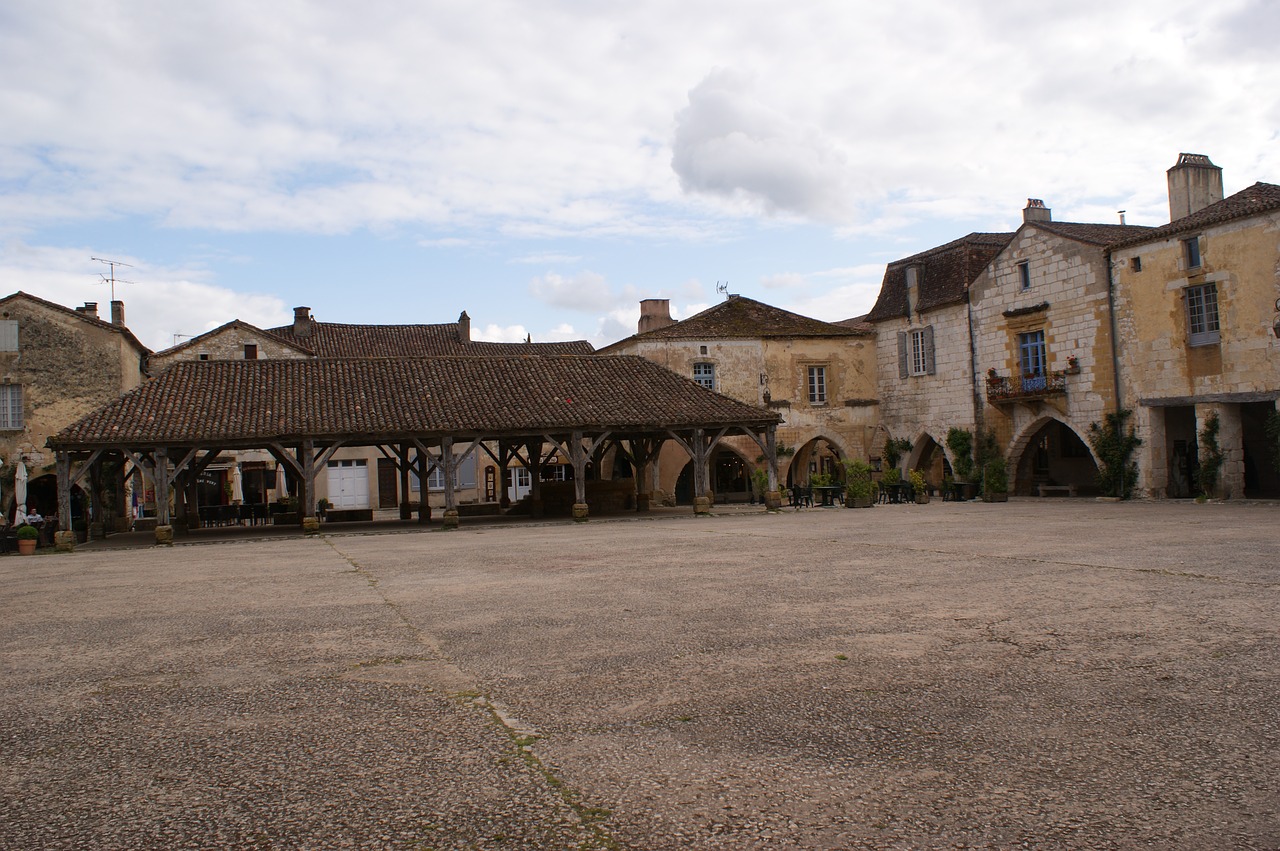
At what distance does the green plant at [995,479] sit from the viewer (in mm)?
24000

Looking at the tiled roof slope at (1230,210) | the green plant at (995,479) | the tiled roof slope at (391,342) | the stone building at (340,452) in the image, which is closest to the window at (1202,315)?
the tiled roof slope at (1230,210)

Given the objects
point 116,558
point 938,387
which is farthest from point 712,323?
point 116,558

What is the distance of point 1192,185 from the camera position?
74.5 ft

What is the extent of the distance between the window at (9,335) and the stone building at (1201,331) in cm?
2532

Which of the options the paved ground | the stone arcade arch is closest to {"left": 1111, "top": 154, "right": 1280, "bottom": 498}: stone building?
the stone arcade arch

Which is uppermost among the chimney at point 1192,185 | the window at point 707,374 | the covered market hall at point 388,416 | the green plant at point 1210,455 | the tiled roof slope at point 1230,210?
the chimney at point 1192,185

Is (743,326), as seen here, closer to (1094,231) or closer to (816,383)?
(816,383)

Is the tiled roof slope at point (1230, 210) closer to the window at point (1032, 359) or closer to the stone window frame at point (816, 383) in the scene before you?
the window at point (1032, 359)

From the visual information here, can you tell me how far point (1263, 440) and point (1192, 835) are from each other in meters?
21.7

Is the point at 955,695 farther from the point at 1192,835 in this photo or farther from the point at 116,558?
the point at 116,558

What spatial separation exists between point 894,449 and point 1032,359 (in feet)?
17.3

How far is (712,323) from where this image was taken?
28.5 m

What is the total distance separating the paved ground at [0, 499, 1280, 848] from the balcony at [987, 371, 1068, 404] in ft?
49.1

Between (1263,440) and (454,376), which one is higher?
(454,376)
